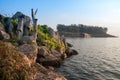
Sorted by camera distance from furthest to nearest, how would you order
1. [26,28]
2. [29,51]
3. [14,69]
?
1. [26,28]
2. [29,51]
3. [14,69]

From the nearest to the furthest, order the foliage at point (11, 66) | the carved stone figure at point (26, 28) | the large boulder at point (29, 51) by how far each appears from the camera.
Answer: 1. the foliage at point (11, 66)
2. the large boulder at point (29, 51)
3. the carved stone figure at point (26, 28)

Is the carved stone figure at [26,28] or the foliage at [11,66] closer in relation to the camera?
the foliage at [11,66]

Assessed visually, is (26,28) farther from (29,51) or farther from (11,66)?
(11,66)

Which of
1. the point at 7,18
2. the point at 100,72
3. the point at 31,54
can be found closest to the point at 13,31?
the point at 7,18

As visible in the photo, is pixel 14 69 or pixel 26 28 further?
pixel 26 28

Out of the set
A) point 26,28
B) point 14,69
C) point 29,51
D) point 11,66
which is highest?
point 26,28

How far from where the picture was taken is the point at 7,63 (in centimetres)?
1316

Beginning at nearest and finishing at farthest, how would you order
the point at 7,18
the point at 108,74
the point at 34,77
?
the point at 34,77, the point at 108,74, the point at 7,18

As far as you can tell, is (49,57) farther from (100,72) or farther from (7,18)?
(7,18)

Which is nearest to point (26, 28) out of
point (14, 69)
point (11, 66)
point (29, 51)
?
point (29, 51)

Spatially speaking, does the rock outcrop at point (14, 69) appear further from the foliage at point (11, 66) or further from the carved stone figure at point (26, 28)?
the carved stone figure at point (26, 28)

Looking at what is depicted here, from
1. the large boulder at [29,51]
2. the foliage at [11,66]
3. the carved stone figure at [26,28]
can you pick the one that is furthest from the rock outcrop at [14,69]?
the carved stone figure at [26,28]

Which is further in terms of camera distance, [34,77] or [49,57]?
[49,57]

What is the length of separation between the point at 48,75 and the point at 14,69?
11.9 feet
